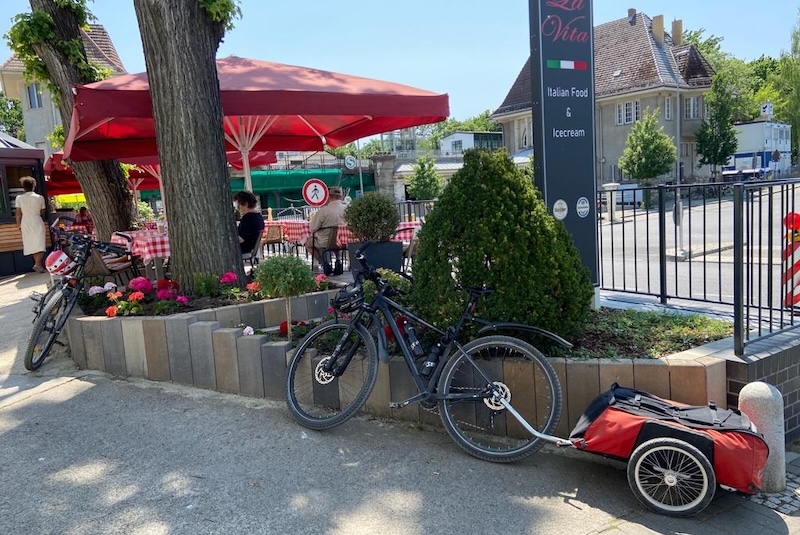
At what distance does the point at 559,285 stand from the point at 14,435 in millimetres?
3511

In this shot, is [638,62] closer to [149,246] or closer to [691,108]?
[691,108]

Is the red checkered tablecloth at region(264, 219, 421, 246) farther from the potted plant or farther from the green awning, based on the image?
the green awning

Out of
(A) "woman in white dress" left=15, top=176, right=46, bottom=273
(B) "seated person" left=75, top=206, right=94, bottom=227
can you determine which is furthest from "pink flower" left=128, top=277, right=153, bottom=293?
(B) "seated person" left=75, top=206, right=94, bottom=227

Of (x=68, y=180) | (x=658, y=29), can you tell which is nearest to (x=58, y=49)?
(x=68, y=180)

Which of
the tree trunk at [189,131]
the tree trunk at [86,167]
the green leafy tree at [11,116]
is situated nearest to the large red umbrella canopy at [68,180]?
the tree trunk at [86,167]

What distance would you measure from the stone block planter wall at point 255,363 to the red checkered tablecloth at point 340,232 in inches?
116

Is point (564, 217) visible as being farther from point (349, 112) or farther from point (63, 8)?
point (63, 8)

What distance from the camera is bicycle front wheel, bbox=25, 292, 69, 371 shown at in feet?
17.9

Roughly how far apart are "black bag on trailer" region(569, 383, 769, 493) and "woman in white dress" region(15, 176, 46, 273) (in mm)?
10941

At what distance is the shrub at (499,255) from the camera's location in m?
3.96

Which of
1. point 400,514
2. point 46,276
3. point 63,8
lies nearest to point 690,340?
point 400,514

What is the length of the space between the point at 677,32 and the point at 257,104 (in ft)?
158

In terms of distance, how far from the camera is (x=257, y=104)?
626 cm

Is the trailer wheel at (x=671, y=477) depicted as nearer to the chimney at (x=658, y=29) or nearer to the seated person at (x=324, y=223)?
the seated person at (x=324, y=223)
